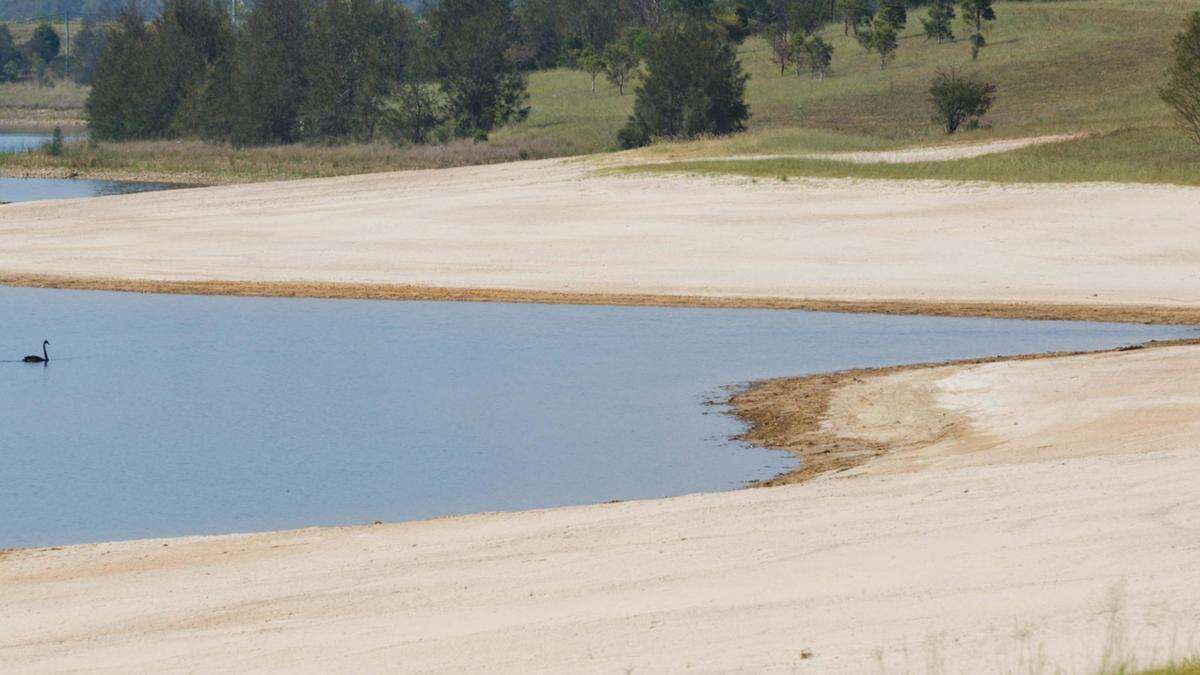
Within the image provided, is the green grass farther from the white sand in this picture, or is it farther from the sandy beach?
the sandy beach

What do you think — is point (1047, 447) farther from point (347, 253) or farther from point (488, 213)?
point (488, 213)

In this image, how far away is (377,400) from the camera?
80.0 ft

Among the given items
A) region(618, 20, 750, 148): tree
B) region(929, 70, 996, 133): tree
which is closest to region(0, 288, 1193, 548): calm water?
region(618, 20, 750, 148): tree

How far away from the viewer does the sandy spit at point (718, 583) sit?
410 inches

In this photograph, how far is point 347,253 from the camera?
38875 millimetres

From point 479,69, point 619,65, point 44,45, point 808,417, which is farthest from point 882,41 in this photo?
point 44,45

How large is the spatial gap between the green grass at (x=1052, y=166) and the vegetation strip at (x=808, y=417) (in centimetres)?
1657

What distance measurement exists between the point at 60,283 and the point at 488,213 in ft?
36.7

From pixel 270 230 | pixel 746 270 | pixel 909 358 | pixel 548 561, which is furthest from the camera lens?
pixel 270 230

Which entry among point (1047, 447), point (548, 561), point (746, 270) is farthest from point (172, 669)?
point (746, 270)

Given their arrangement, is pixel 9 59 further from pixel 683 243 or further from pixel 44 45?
pixel 683 243

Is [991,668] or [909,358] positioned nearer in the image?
[991,668]

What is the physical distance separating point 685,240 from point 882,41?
199 feet

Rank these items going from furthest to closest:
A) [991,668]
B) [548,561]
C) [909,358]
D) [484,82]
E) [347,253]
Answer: [484,82], [347,253], [909,358], [548,561], [991,668]
